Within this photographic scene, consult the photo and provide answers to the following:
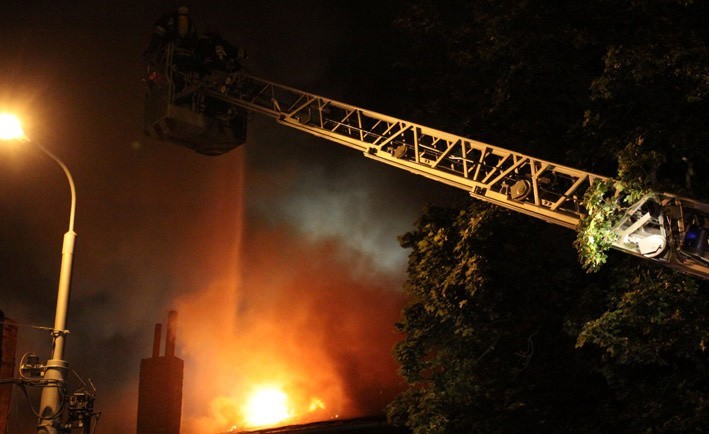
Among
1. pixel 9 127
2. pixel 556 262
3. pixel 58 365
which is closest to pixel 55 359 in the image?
pixel 58 365

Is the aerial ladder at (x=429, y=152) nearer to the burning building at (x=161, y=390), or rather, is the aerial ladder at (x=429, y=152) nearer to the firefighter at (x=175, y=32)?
the firefighter at (x=175, y=32)

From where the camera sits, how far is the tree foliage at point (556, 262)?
9.77 meters

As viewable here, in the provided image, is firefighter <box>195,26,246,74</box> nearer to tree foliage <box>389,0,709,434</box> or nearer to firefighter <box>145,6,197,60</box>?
firefighter <box>145,6,197,60</box>


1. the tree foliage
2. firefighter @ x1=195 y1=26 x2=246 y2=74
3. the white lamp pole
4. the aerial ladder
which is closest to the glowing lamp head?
the white lamp pole

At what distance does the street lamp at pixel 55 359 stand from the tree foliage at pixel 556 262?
631 centimetres

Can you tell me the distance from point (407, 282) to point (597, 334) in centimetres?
444

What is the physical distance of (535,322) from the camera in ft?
41.2

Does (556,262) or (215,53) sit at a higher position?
(215,53)

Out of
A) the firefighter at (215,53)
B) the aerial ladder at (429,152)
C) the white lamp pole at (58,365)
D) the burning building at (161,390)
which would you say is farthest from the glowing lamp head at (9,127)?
the burning building at (161,390)

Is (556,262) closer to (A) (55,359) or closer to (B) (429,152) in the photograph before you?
(B) (429,152)

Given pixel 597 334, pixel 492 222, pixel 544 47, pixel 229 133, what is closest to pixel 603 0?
pixel 544 47

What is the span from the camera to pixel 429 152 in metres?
10.0

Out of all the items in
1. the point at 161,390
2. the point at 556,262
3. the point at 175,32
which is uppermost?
the point at 175,32

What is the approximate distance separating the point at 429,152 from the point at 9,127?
19.7 ft
